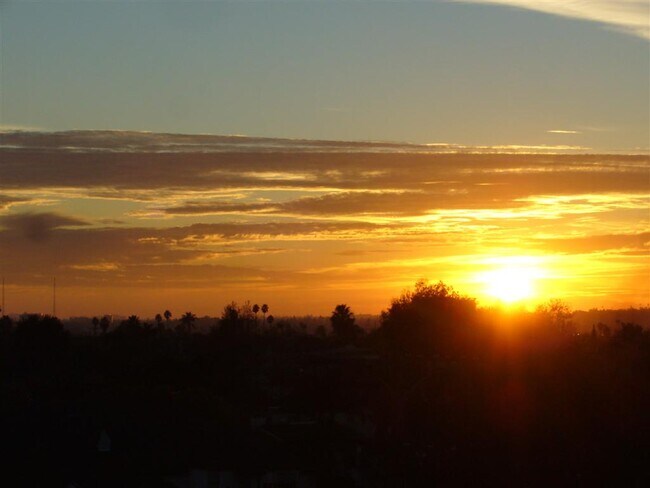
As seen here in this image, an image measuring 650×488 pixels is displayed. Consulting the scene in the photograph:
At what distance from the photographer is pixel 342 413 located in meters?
50.5

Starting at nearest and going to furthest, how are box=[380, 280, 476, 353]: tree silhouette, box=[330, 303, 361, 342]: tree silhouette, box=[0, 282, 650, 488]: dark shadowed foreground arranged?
1. box=[0, 282, 650, 488]: dark shadowed foreground
2. box=[380, 280, 476, 353]: tree silhouette
3. box=[330, 303, 361, 342]: tree silhouette

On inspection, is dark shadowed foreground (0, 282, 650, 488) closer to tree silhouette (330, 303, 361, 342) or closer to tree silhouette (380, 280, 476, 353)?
tree silhouette (380, 280, 476, 353)

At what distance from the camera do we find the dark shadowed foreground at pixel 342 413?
39938mm

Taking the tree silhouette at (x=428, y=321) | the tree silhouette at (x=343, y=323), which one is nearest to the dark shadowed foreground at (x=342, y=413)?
the tree silhouette at (x=428, y=321)

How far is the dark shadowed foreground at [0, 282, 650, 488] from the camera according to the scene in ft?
131

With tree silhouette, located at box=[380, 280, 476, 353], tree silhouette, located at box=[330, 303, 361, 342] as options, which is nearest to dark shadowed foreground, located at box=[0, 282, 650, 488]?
tree silhouette, located at box=[380, 280, 476, 353]

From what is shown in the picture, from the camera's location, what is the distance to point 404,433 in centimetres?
4925

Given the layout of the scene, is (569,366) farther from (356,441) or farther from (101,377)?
(101,377)

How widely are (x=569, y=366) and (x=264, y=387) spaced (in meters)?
17.9

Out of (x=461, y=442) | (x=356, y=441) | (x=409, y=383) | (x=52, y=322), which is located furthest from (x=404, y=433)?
(x=52, y=322)

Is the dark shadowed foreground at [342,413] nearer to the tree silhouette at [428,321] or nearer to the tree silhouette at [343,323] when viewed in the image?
the tree silhouette at [428,321]

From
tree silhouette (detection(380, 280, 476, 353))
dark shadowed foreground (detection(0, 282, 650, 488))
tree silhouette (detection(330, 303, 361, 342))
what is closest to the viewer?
dark shadowed foreground (detection(0, 282, 650, 488))

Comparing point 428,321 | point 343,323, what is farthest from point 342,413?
point 343,323

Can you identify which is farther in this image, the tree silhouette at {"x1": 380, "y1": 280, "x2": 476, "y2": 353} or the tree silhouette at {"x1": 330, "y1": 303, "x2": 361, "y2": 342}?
the tree silhouette at {"x1": 330, "y1": 303, "x2": 361, "y2": 342}
